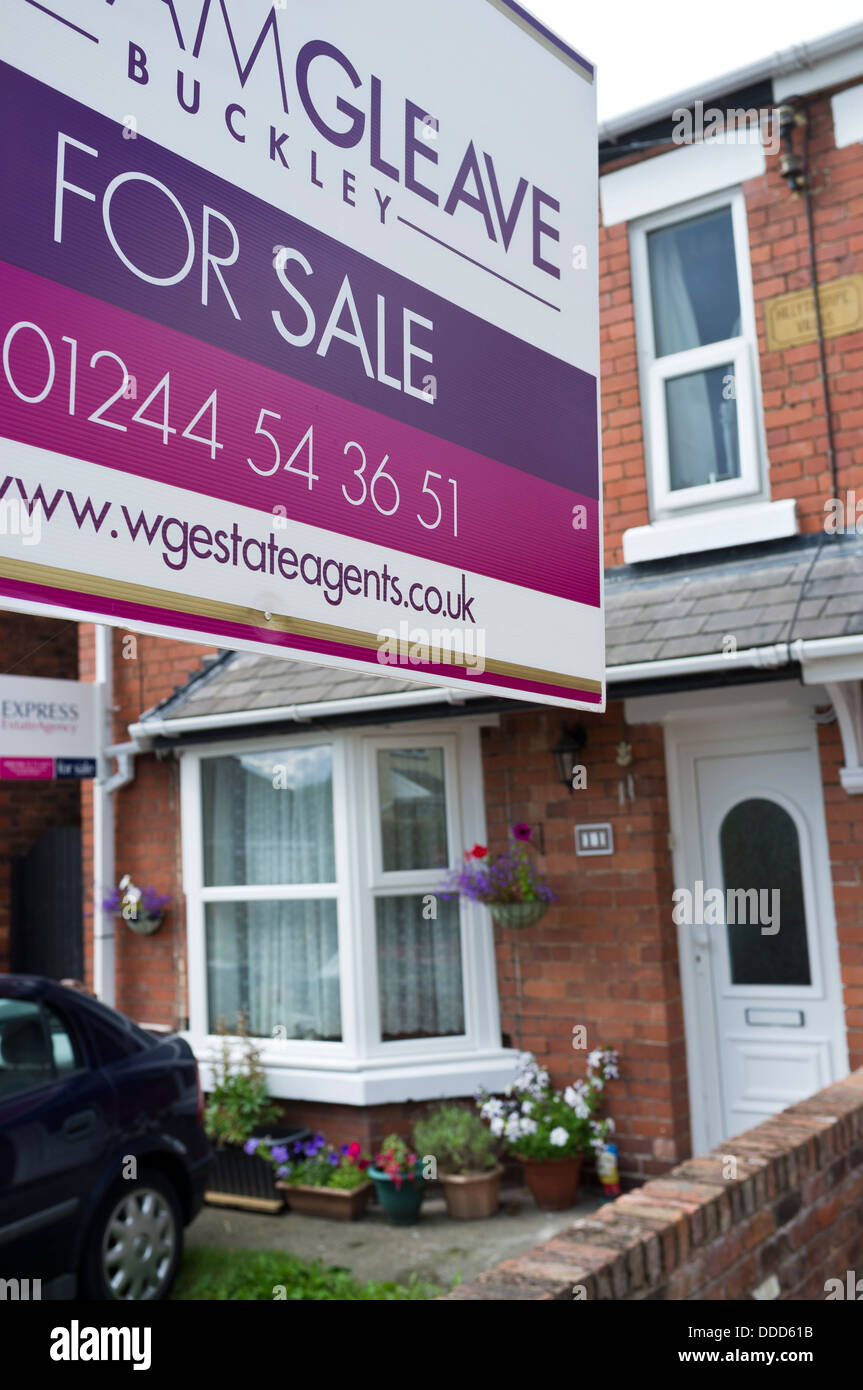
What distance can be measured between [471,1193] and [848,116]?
586cm

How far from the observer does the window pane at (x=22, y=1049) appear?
448 cm

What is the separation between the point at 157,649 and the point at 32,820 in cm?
300

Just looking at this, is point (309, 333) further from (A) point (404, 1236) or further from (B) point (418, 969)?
(B) point (418, 969)

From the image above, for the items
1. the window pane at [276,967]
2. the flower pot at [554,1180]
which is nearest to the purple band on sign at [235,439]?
the flower pot at [554,1180]

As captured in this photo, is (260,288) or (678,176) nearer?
→ (260,288)

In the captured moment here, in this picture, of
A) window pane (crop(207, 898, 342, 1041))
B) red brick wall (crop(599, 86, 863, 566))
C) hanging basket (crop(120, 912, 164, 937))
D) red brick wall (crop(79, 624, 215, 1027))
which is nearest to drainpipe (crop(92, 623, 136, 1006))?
red brick wall (crop(79, 624, 215, 1027))

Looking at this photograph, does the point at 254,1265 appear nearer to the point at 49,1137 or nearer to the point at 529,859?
the point at 49,1137

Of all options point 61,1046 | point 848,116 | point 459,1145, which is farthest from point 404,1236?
point 848,116

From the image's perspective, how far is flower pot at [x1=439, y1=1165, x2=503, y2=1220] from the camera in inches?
234

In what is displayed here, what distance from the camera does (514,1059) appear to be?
644 centimetres

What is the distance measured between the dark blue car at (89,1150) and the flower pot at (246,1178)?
1.22 metres

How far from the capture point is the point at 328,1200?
6.15 metres

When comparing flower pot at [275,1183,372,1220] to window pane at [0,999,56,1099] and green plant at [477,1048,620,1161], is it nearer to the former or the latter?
green plant at [477,1048,620,1161]

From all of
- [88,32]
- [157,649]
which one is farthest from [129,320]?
[157,649]
